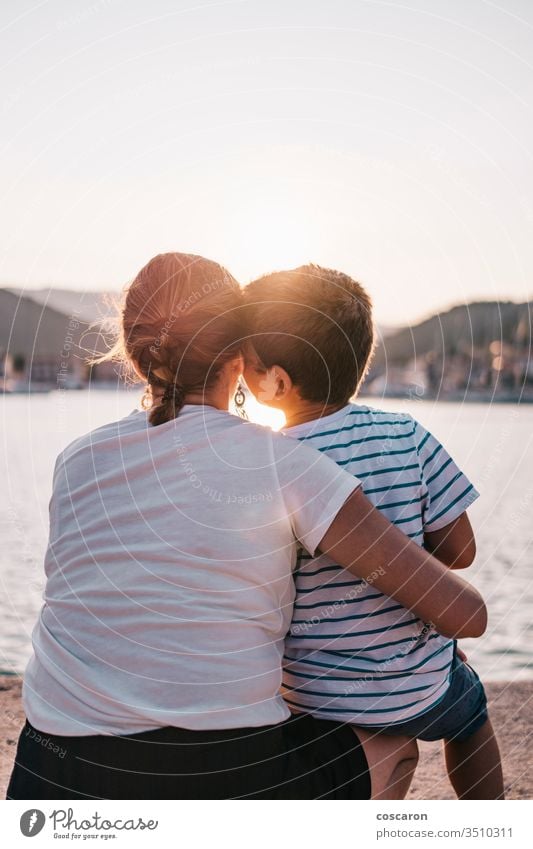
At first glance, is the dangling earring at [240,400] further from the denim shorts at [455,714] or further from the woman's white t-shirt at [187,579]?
the denim shorts at [455,714]

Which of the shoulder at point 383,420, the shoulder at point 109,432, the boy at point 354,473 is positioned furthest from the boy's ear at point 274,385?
the shoulder at point 109,432

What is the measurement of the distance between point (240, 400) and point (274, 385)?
5.1 inches

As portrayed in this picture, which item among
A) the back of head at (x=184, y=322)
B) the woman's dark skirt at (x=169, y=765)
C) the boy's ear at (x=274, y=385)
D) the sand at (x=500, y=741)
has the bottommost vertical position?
the sand at (x=500, y=741)

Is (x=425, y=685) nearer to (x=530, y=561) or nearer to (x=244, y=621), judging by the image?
(x=244, y=621)

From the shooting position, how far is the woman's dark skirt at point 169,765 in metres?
1.71

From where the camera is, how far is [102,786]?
5.77 feet

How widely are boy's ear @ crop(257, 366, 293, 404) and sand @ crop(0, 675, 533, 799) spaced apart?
4.99 ft

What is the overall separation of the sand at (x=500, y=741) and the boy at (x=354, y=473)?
1048mm

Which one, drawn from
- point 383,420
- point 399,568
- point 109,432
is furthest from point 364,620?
point 109,432

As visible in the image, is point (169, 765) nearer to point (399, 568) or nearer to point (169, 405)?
point (399, 568)

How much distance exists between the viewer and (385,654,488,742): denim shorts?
79.4 inches

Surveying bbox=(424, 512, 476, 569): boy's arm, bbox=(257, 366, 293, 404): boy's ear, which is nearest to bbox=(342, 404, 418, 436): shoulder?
bbox=(257, 366, 293, 404): boy's ear
